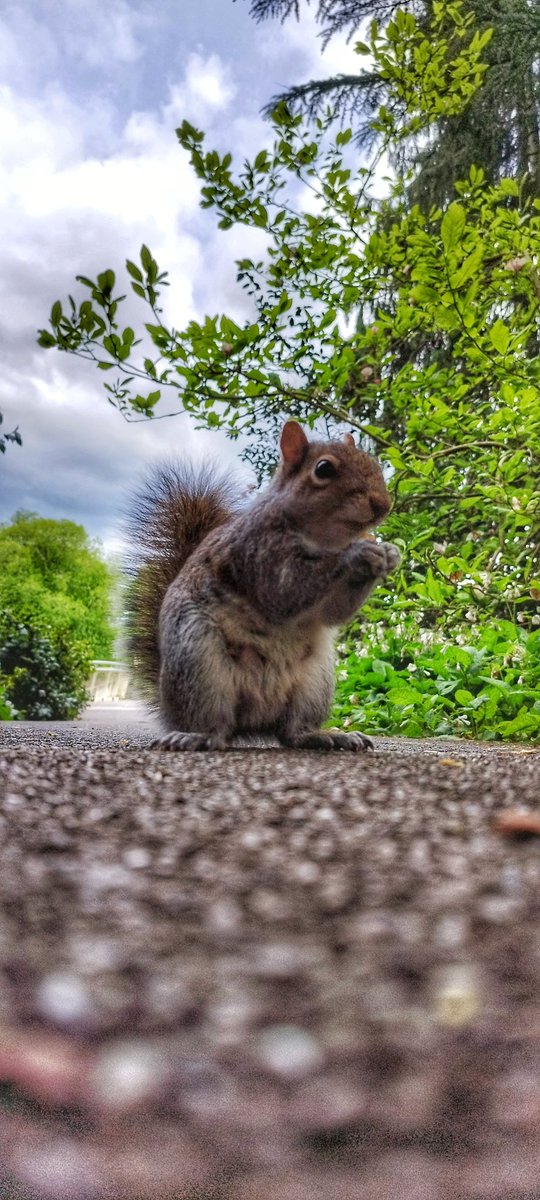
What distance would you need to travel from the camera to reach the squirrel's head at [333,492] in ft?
5.87

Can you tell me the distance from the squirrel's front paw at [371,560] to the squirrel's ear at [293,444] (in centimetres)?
24

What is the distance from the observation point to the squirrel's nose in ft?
5.85

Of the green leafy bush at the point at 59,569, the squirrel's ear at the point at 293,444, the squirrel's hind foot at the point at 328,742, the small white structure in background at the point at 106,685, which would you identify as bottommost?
the squirrel's hind foot at the point at 328,742

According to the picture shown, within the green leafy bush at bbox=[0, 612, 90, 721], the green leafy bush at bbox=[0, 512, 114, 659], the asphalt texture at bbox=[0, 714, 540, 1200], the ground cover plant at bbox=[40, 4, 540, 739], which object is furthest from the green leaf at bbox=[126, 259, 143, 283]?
the green leafy bush at bbox=[0, 512, 114, 659]

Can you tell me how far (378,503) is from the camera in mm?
1788

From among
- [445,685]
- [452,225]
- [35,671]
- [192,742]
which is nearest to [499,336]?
[452,225]

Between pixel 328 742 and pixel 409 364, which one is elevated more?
pixel 409 364

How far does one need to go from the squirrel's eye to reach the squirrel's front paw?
0.15m

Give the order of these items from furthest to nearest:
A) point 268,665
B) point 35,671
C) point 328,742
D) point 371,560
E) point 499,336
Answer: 1. point 35,671
2. point 499,336
3. point 328,742
4. point 268,665
5. point 371,560

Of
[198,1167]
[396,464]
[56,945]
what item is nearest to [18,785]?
[56,945]

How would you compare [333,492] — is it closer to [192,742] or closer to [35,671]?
[192,742]

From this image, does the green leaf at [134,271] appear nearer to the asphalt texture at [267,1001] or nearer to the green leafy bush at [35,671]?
the asphalt texture at [267,1001]

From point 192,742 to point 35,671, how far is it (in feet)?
15.6

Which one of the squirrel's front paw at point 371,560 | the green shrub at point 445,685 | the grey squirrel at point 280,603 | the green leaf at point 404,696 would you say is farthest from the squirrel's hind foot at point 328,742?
the green leaf at point 404,696
